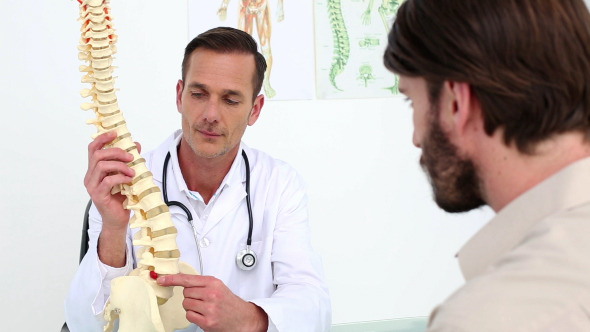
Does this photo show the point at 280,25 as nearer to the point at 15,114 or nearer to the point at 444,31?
the point at 15,114

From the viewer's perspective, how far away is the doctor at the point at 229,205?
1632 millimetres

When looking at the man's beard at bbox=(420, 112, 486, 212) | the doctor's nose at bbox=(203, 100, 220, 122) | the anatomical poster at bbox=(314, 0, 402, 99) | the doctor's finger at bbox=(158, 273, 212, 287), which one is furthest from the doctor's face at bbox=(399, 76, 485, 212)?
the anatomical poster at bbox=(314, 0, 402, 99)

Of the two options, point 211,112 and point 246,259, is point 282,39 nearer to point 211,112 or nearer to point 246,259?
point 211,112

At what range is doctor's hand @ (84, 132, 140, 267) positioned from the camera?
1338 millimetres

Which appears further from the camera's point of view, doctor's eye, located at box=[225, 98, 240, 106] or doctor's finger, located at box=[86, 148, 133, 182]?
doctor's eye, located at box=[225, 98, 240, 106]

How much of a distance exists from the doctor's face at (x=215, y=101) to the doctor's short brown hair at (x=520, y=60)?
Answer: 3.21ft

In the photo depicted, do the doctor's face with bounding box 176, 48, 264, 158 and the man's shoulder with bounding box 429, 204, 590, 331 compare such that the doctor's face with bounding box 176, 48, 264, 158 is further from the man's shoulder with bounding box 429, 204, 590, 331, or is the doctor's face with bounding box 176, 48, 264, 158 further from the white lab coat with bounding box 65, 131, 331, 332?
the man's shoulder with bounding box 429, 204, 590, 331

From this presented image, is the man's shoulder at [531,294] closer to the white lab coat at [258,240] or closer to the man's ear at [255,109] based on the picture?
the white lab coat at [258,240]

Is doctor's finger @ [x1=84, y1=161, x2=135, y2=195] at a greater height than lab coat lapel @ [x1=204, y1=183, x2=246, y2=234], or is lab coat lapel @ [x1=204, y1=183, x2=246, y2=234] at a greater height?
doctor's finger @ [x1=84, y1=161, x2=135, y2=195]

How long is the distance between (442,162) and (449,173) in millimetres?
15

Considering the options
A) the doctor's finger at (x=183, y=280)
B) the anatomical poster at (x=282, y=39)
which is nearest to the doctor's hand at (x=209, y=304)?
the doctor's finger at (x=183, y=280)

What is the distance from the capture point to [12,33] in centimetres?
279

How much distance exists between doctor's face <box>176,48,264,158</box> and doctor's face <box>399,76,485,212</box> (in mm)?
923

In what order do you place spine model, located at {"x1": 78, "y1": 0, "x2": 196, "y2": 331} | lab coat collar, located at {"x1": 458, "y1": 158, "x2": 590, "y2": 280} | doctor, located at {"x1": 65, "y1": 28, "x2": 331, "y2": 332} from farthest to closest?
1. doctor, located at {"x1": 65, "y1": 28, "x2": 331, "y2": 332}
2. spine model, located at {"x1": 78, "y1": 0, "x2": 196, "y2": 331}
3. lab coat collar, located at {"x1": 458, "y1": 158, "x2": 590, "y2": 280}
